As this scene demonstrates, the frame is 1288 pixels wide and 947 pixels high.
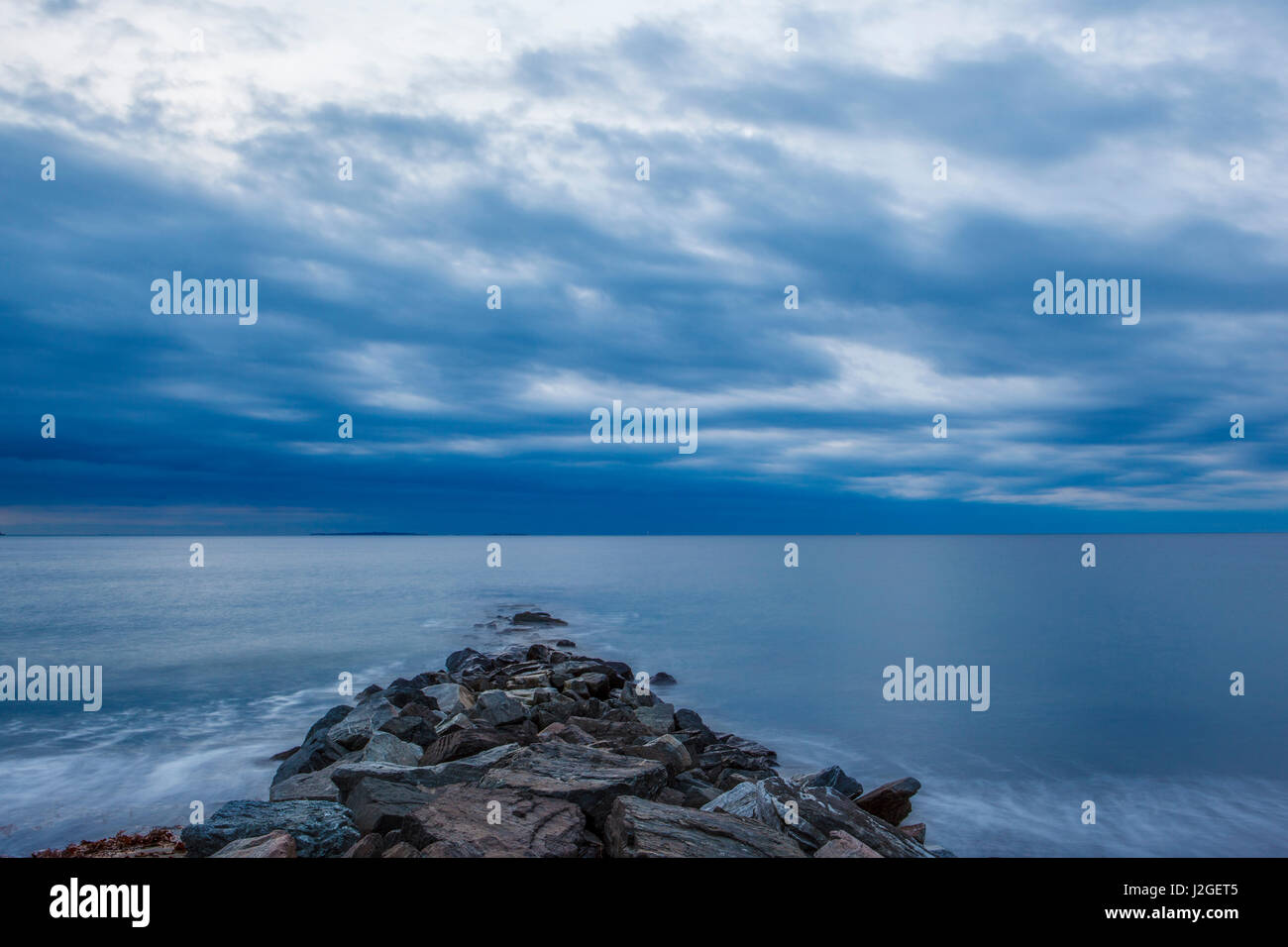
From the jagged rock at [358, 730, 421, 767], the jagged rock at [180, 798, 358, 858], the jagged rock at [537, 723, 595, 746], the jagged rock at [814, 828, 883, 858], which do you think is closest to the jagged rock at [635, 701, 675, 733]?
the jagged rock at [537, 723, 595, 746]

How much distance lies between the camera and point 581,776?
9.48 metres

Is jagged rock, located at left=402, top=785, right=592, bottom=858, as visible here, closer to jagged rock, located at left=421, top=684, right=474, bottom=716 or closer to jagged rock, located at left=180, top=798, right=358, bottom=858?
jagged rock, located at left=180, top=798, right=358, bottom=858

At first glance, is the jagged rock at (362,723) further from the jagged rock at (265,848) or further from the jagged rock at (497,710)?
the jagged rock at (265,848)

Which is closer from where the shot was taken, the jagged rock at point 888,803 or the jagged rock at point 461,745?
the jagged rock at point 461,745

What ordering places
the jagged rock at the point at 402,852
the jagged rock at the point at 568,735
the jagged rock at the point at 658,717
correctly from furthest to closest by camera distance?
the jagged rock at the point at 658,717 → the jagged rock at the point at 568,735 → the jagged rock at the point at 402,852

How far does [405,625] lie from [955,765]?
32.1 metres

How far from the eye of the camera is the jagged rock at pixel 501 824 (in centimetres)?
763

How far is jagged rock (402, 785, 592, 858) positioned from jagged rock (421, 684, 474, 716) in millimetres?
7727

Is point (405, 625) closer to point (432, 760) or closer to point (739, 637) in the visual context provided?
point (739, 637)

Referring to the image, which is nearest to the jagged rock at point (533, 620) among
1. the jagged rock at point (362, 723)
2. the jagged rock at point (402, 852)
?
the jagged rock at point (362, 723)

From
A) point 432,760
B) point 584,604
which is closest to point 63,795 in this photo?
point 432,760

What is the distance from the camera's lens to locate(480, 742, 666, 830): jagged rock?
8.89 metres

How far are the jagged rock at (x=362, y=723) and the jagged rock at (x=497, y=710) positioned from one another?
1.77 meters
